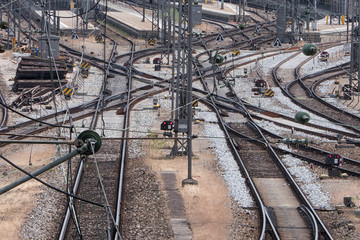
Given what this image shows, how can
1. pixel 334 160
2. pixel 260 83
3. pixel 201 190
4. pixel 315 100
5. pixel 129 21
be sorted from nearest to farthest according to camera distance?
pixel 201 190 < pixel 334 160 < pixel 315 100 < pixel 260 83 < pixel 129 21

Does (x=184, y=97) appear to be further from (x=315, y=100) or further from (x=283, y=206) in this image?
(x=315, y=100)

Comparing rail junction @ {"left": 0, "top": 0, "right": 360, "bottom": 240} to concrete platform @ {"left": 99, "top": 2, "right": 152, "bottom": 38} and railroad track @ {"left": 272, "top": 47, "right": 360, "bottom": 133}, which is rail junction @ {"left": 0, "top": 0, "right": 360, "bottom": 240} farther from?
concrete platform @ {"left": 99, "top": 2, "right": 152, "bottom": 38}

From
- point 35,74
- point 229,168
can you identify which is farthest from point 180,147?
point 35,74

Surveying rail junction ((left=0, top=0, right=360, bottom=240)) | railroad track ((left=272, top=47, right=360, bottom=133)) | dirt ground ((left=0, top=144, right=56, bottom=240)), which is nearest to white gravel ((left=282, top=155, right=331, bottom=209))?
rail junction ((left=0, top=0, right=360, bottom=240))

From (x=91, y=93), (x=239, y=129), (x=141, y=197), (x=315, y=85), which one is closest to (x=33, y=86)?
(x=91, y=93)

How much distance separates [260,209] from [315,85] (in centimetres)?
2063

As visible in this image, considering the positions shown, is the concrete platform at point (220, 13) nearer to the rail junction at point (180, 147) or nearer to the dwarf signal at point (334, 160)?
the rail junction at point (180, 147)

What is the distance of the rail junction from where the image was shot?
48.6 ft

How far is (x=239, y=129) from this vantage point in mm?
→ 25625

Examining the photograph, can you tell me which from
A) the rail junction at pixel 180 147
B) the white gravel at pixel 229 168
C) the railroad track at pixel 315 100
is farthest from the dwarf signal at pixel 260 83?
the white gravel at pixel 229 168

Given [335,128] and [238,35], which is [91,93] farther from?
[238,35]

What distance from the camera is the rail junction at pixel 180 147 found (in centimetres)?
1483

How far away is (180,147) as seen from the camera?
21719mm

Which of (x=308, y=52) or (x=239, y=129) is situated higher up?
(x=308, y=52)
